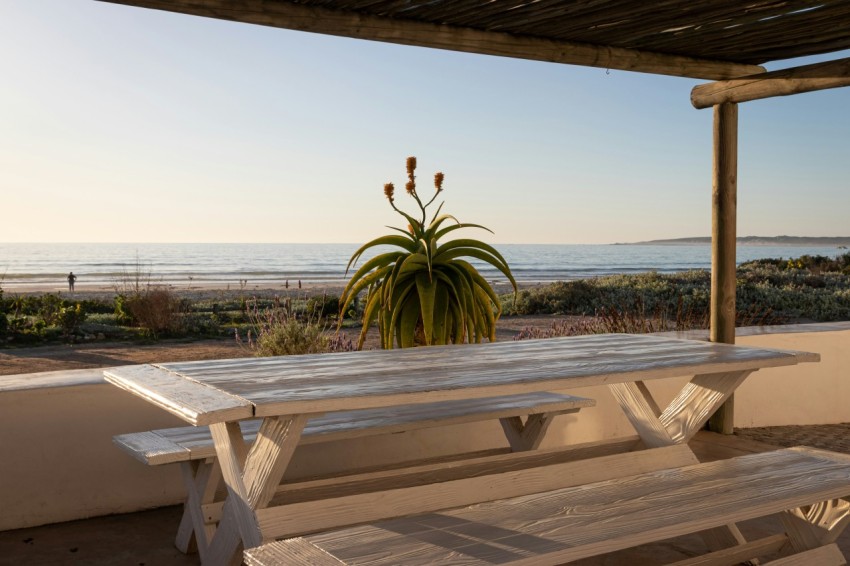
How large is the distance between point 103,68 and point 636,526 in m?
39.5

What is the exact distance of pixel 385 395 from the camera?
231 centimetres

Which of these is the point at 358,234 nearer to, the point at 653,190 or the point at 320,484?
the point at 653,190

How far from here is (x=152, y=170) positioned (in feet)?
133

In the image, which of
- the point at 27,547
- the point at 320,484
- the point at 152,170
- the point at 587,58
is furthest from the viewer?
the point at 152,170

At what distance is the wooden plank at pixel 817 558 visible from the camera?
2.54 metres

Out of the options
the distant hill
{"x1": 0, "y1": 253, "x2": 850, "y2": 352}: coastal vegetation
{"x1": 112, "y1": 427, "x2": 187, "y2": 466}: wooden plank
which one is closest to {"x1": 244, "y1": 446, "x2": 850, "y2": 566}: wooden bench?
{"x1": 112, "y1": 427, "x2": 187, "y2": 466}: wooden plank

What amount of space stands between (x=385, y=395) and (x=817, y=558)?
1.39m

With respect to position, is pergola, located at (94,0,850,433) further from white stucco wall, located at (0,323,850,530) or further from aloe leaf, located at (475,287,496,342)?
white stucco wall, located at (0,323,850,530)

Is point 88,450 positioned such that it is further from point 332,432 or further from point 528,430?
point 528,430

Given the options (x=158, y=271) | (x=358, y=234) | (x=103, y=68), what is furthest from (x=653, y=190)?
(x=103, y=68)

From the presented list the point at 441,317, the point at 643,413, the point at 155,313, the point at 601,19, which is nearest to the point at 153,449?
the point at 643,413

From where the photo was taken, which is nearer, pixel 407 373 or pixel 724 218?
pixel 407 373

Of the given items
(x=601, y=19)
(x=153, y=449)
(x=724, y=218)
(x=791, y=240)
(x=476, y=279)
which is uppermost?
(x=601, y=19)

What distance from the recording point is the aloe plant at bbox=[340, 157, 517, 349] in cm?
458
